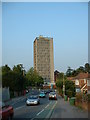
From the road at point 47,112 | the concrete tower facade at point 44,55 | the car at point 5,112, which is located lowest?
the road at point 47,112

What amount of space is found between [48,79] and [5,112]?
160183 millimetres

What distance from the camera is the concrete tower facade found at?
165875mm

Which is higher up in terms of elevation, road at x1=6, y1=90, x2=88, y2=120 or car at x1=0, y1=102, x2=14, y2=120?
car at x1=0, y1=102, x2=14, y2=120

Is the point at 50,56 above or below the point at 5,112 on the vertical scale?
above

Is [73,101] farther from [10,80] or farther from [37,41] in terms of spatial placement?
[37,41]

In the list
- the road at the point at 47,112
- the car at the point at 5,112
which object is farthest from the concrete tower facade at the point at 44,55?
the car at the point at 5,112

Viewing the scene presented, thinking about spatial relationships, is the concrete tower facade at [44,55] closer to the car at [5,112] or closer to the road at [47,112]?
the road at [47,112]

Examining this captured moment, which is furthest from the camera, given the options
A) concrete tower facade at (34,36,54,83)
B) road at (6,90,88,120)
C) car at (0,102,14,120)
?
concrete tower facade at (34,36,54,83)

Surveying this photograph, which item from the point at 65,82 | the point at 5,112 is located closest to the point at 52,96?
the point at 65,82

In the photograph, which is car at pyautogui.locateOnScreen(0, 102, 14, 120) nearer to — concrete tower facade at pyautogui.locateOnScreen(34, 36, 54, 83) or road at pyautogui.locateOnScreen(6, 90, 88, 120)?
road at pyautogui.locateOnScreen(6, 90, 88, 120)

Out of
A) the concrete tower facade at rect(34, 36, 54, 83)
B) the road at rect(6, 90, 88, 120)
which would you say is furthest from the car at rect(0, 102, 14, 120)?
the concrete tower facade at rect(34, 36, 54, 83)

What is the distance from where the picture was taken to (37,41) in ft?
550

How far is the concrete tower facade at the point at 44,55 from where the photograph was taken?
166m

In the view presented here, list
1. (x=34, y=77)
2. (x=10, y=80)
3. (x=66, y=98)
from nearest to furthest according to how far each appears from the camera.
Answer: (x=66, y=98)
(x=10, y=80)
(x=34, y=77)
